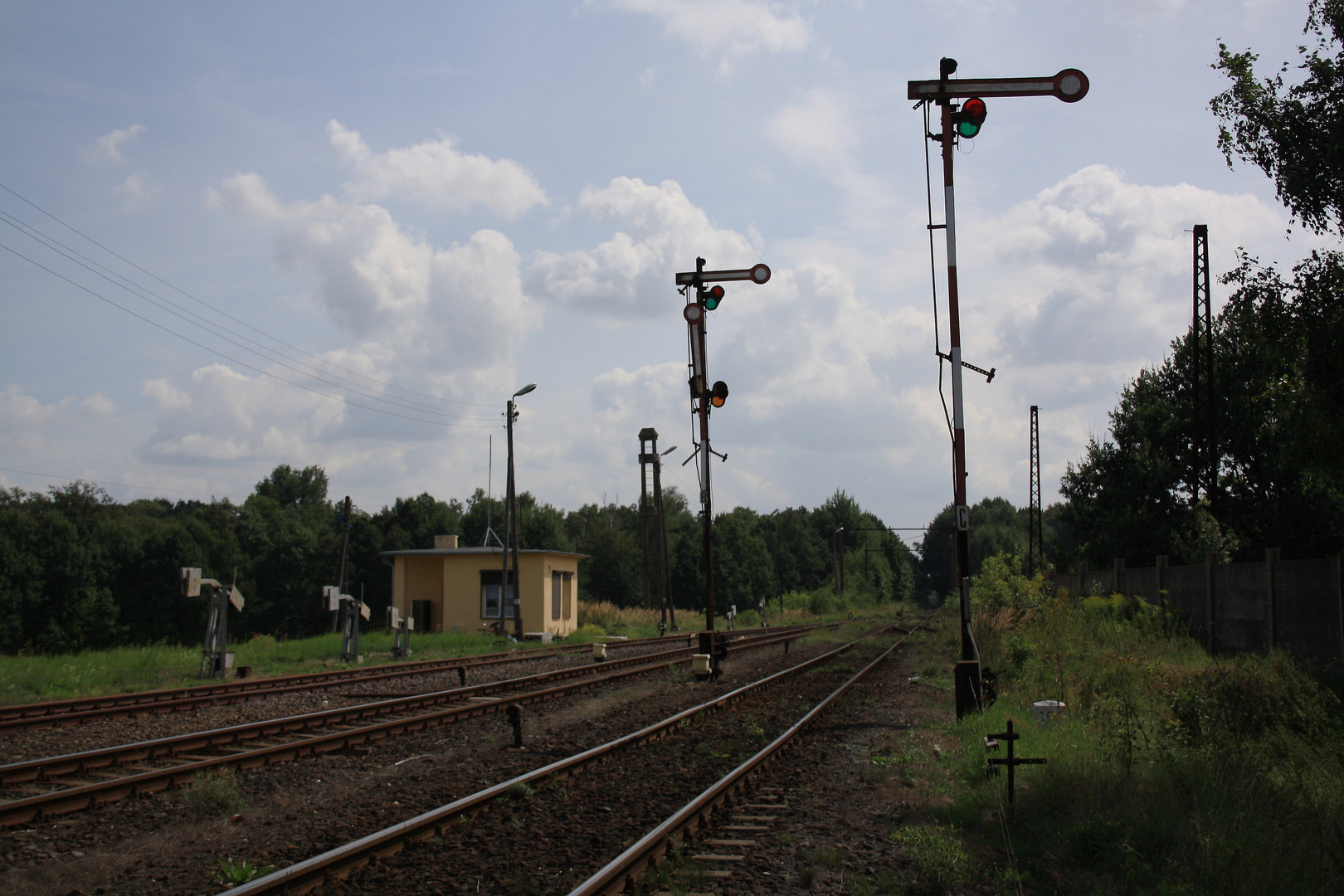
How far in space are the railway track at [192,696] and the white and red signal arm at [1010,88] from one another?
12.1 metres

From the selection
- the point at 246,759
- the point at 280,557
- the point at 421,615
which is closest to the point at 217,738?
the point at 246,759

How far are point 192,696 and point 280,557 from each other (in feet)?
201

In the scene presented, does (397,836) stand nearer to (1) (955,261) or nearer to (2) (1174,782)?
(2) (1174,782)

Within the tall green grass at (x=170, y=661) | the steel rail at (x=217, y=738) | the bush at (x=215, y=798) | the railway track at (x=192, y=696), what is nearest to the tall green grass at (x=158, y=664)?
the tall green grass at (x=170, y=661)

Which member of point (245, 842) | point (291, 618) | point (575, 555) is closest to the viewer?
point (245, 842)

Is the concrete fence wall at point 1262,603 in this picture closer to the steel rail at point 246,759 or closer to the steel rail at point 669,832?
the steel rail at point 669,832

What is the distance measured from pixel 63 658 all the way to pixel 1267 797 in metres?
20.8

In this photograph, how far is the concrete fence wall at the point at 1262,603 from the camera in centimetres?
1395

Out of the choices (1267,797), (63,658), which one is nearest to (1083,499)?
(1267,797)

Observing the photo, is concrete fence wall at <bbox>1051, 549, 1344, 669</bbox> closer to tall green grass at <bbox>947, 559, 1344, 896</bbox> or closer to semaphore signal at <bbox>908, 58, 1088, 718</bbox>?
tall green grass at <bbox>947, 559, 1344, 896</bbox>

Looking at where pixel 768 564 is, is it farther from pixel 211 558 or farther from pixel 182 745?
pixel 182 745

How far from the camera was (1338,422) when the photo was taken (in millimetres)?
10789

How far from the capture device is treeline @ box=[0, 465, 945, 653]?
174 feet

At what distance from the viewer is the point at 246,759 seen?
917 centimetres
